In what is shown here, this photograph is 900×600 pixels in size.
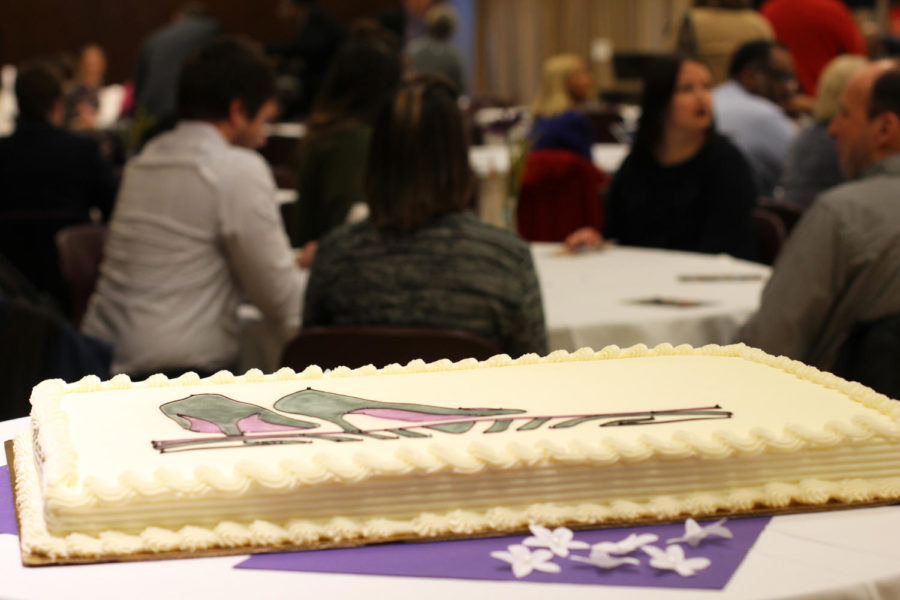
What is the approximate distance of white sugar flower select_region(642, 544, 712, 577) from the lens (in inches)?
38.4

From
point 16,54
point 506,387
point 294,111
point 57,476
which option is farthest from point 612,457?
point 16,54

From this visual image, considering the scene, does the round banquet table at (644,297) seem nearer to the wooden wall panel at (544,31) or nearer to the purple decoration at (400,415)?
the purple decoration at (400,415)

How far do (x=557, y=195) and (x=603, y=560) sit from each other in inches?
152

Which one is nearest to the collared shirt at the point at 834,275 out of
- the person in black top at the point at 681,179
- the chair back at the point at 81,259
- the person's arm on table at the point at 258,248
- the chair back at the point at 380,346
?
the chair back at the point at 380,346

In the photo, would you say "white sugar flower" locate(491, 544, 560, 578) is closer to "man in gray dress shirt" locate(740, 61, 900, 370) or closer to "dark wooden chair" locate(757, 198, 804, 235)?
"man in gray dress shirt" locate(740, 61, 900, 370)

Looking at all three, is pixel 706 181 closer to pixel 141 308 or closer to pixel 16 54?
pixel 141 308

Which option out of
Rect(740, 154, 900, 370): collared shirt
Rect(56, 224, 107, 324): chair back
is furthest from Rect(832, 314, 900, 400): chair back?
Rect(56, 224, 107, 324): chair back

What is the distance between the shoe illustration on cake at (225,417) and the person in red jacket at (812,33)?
6.39 meters

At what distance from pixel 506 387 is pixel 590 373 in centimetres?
12

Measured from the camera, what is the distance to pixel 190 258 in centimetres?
306

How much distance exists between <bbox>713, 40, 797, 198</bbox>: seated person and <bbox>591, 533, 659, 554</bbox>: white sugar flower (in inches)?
181

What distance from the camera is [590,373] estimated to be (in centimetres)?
137

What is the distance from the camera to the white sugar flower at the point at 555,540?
101 cm

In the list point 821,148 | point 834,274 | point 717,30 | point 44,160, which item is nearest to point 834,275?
point 834,274
